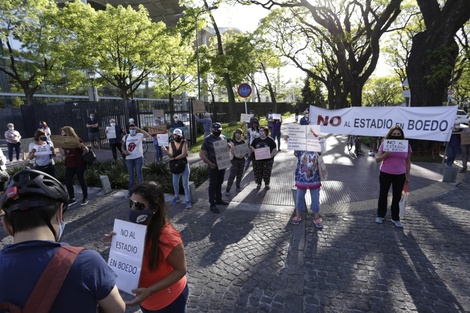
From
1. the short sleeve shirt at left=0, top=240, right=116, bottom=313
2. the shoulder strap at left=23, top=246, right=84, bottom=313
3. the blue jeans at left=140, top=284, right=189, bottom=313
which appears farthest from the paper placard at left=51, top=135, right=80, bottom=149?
the shoulder strap at left=23, top=246, right=84, bottom=313

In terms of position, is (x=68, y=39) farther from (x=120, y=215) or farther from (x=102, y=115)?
(x=120, y=215)

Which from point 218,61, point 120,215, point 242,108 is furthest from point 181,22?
point 242,108

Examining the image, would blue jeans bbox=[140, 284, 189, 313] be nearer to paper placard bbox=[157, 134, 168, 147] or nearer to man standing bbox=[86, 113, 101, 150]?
paper placard bbox=[157, 134, 168, 147]

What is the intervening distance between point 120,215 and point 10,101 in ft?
91.3

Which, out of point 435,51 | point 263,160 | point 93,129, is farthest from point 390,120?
point 93,129

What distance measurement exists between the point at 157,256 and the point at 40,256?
927 millimetres

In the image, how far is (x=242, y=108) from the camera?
4062 centimetres

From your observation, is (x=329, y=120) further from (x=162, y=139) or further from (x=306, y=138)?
(x=162, y=139)

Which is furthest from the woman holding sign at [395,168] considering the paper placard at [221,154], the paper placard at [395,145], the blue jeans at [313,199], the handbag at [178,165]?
the handbag at [178,165]

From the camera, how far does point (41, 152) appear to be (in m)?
6.69

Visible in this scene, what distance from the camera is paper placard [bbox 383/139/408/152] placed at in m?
5.16

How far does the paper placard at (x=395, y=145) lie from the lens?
5.16m

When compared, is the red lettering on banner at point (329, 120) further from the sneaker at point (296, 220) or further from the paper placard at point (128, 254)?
the paper placard at point (128, 254)

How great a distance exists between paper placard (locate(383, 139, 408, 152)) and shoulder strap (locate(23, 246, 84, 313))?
5.40 meters
